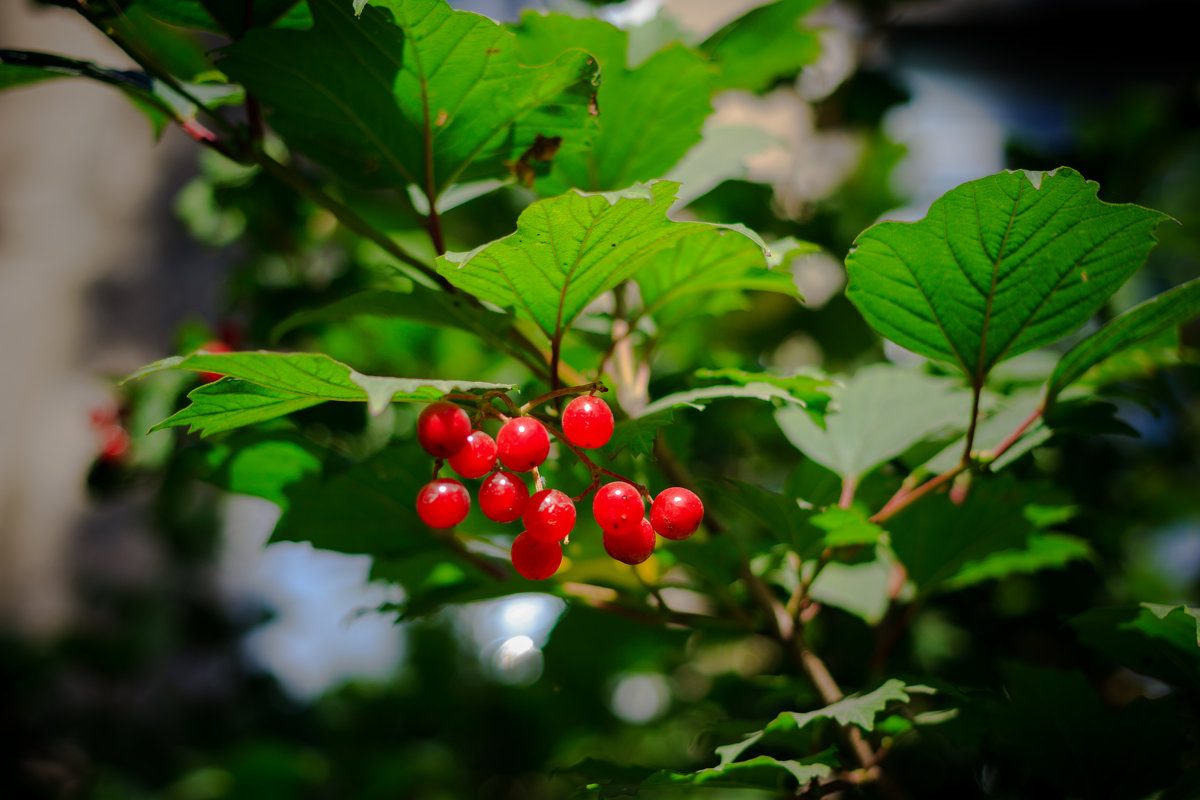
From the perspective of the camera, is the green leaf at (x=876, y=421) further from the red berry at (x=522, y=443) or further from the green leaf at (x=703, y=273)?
the red berry at (x=522, y=443)

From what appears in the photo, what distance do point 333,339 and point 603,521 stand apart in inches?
36.4

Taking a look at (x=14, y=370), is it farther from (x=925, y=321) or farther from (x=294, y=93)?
(x=925, y=321)

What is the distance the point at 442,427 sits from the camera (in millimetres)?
489

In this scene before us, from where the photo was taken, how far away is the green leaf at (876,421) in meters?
0.70

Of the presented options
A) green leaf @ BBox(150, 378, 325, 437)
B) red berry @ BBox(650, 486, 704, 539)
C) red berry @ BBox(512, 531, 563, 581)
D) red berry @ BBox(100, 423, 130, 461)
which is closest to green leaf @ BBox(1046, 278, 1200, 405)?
red berry @ BBox(650, 486, 704, 539)

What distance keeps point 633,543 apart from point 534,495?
3.0 inches

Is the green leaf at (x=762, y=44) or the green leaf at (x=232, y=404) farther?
the green leaf at (x=762, y=44)

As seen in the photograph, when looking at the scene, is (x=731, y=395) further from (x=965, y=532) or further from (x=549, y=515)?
(x=965, y=532)

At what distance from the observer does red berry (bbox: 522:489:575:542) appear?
0.50 meters

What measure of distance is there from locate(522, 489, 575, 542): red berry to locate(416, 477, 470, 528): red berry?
0.05m

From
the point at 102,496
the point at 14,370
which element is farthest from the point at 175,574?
the point at 102,496

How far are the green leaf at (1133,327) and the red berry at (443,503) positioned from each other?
495mm

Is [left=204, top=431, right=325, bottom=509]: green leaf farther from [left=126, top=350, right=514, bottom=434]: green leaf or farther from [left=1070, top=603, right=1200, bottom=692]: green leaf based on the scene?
[left=1070, top=603, right=1200, bottom=692]: green leaf

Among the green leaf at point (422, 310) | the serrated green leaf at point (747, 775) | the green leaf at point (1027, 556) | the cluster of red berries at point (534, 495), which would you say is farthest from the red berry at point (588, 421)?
the green leaf at point (1027, 556)
